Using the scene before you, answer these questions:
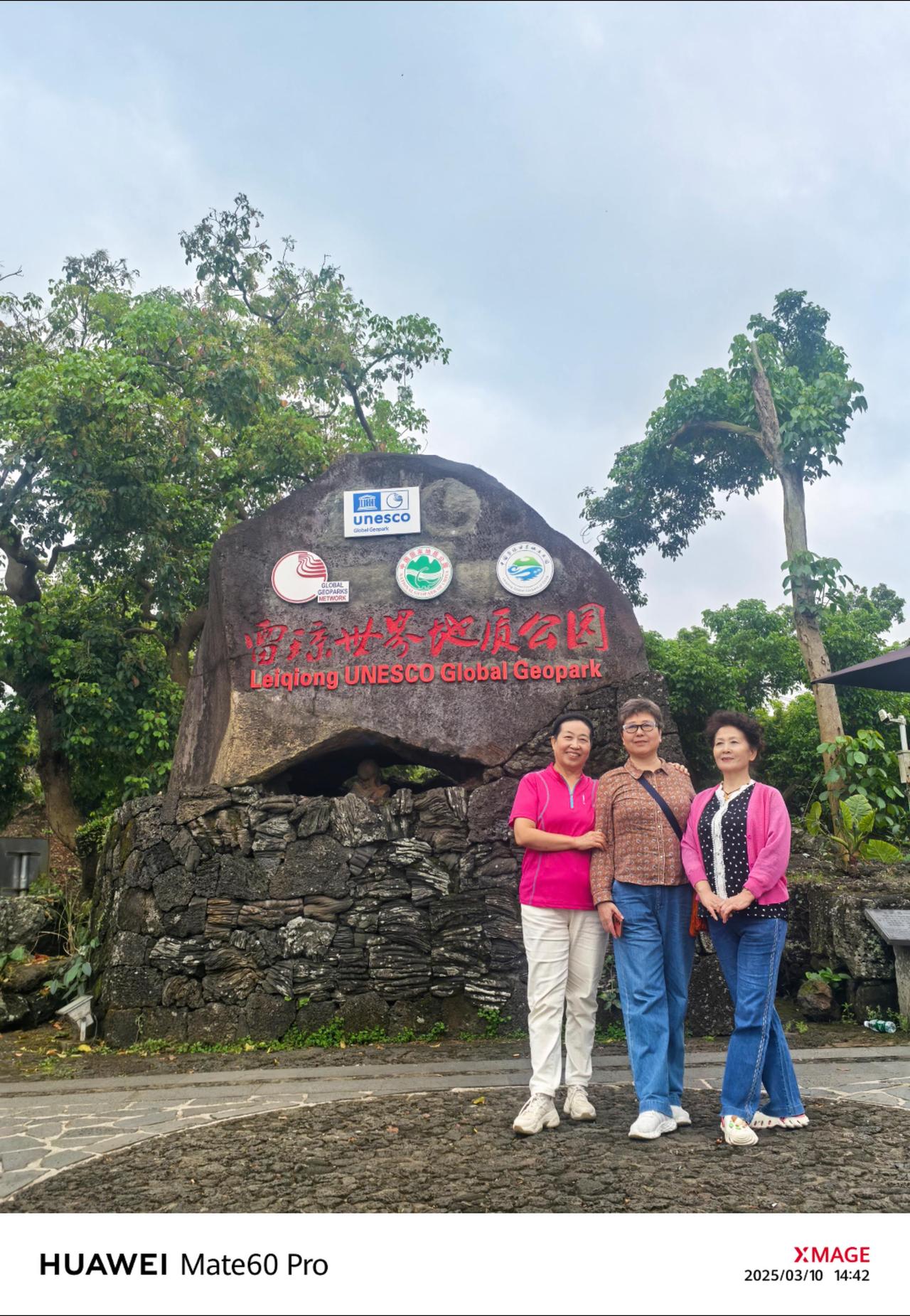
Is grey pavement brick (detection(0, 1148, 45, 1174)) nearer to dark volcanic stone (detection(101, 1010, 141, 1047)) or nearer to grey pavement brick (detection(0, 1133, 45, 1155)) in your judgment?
grey pavement brick (detection(0, 1133, 45, 1155))

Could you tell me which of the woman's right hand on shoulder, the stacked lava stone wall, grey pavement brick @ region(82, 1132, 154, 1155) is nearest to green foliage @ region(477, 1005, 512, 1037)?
the stacked lava stone wall

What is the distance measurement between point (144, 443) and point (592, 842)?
9513 millimetres

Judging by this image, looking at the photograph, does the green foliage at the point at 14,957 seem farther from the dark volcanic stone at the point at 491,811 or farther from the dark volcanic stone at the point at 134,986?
the dark volcanic stone at the point at 491,811

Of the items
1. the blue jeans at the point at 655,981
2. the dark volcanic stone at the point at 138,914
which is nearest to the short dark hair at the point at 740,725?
the blue jeans at the point at 655,981

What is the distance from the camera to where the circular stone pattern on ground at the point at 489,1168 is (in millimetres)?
2990

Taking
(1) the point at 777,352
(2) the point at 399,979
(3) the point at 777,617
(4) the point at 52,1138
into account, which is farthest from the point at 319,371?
(4) the point at 52,1138

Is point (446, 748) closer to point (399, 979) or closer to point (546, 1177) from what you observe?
point (399, 979)

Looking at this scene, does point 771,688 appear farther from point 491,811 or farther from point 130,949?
point 130,949

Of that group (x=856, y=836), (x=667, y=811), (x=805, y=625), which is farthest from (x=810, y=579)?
(x=667, y=811)

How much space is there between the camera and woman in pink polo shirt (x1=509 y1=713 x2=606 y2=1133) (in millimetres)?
3838

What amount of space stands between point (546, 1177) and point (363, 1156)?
2.31 feet

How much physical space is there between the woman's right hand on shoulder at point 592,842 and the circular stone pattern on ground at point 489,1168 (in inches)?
40.9

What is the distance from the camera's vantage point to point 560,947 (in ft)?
12.8

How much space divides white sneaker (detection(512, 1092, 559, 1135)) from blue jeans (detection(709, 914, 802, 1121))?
632 millimetres
